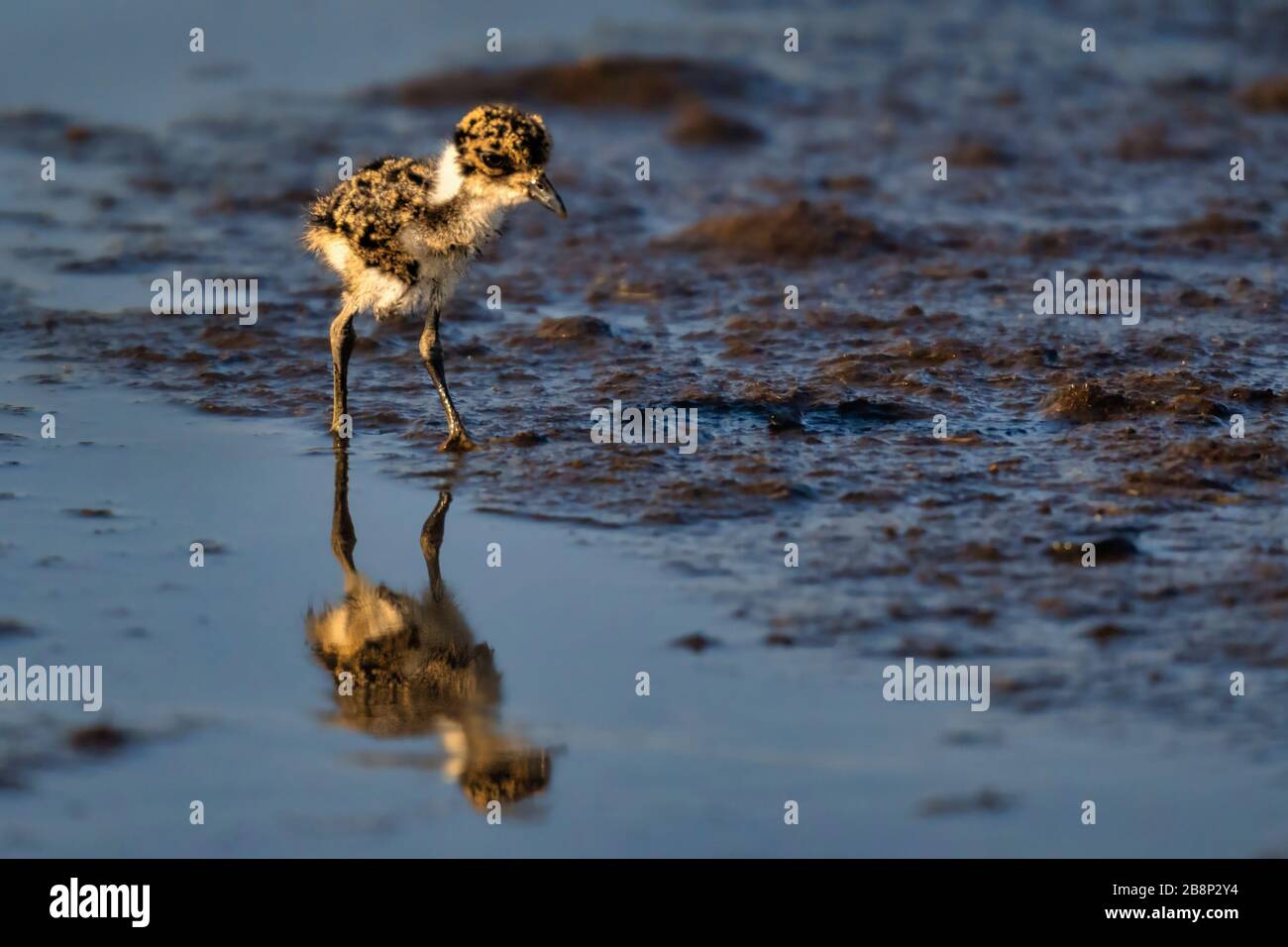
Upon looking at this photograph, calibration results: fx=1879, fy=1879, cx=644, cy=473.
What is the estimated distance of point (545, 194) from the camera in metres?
7.94

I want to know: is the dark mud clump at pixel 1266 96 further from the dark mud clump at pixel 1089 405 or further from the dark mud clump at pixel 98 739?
the dark mud clump at pixel 98 739

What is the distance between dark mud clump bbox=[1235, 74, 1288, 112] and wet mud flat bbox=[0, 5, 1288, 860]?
0.20ft

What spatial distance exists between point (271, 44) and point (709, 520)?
953 cm

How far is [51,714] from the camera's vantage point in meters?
5.88

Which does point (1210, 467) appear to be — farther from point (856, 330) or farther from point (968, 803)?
point (968, 803)

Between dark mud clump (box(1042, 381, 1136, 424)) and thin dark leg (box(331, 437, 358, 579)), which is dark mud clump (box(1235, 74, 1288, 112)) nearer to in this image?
dark mud clump (box(1042, 381, 1136, 424))

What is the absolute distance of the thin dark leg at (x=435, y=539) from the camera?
7.00 m

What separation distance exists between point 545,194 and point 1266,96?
27.6ft

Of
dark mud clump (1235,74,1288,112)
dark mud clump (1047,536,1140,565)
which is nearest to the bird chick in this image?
dark mud clump (1047,536,1140,565)

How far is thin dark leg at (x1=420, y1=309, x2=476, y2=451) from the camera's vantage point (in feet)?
27.1

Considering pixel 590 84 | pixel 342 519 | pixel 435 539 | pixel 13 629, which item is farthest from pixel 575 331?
pixel 590 84

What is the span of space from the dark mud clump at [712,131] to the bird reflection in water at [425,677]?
6858 millimetres

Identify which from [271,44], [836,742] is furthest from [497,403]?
[271,44]

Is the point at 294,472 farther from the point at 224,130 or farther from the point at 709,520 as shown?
the point at 224,130
